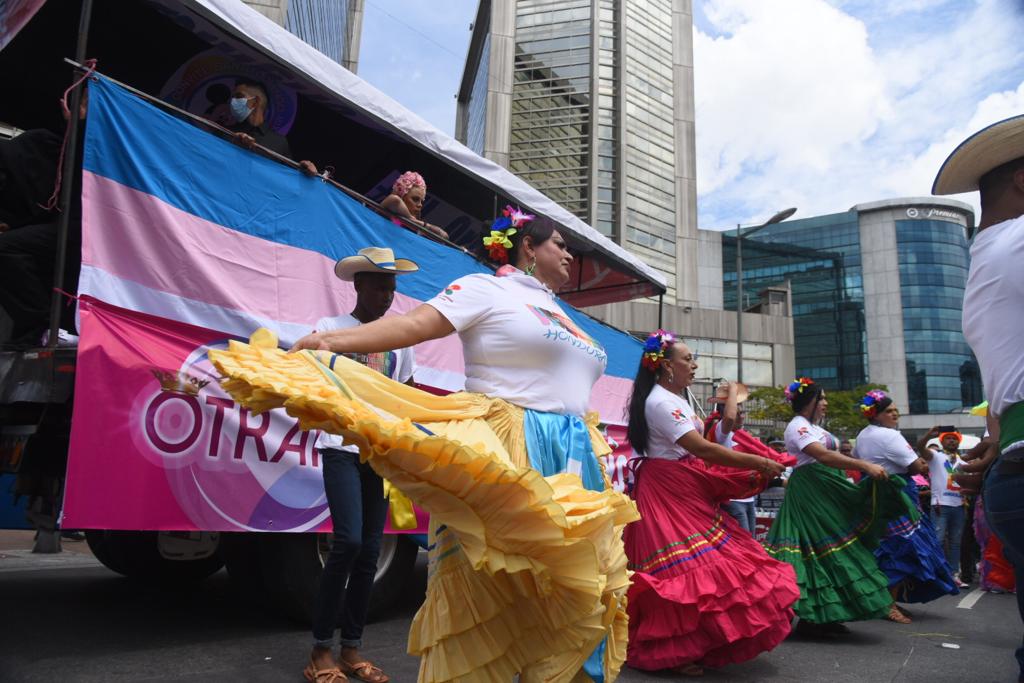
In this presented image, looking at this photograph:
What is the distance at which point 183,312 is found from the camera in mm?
3660

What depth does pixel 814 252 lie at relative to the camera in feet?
269

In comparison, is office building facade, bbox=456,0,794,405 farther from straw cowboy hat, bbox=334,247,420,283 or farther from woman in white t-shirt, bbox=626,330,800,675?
straw cowboy hat, bbox=334,247,420,283

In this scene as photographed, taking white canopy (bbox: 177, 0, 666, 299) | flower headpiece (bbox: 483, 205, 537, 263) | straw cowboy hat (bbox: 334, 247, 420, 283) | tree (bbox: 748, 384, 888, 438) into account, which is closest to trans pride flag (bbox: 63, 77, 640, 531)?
white canopy (bbox: 177, 0, 666, 299)

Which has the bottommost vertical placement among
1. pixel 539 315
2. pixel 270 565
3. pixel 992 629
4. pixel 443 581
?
pixel 992 629

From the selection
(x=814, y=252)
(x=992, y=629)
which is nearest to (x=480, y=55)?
(x=814, y=252)

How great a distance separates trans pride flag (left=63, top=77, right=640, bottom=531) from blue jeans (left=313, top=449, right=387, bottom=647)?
674mm

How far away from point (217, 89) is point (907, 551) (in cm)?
628

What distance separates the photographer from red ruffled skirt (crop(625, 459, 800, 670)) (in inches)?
150

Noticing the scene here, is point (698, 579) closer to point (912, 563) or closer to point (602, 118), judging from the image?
point (912, 563)

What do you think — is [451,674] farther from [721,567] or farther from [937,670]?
[937,670]

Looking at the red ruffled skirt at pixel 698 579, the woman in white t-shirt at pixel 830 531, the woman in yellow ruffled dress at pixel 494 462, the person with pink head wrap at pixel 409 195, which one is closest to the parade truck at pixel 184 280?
the person with pink head wrap at pixel 409 195

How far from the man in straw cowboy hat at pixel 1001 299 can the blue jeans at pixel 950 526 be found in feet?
25.7

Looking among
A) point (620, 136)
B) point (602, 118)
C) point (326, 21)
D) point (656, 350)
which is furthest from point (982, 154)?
point (602, 118)

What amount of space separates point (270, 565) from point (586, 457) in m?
2.43
